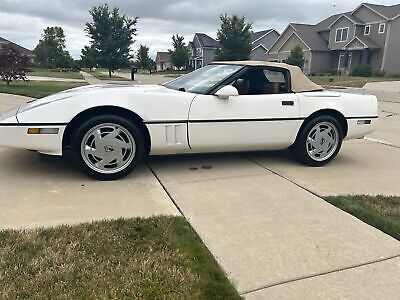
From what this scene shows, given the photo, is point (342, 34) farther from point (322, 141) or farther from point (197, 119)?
point (197, 119)

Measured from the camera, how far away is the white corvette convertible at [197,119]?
3590 millimetres

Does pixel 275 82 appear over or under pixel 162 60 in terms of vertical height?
under

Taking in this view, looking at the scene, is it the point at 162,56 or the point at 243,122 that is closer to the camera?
the point at 243,122

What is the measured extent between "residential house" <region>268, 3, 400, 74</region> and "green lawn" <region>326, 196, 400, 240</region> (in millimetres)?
40871

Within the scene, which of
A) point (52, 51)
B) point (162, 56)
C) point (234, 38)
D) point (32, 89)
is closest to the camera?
point (32, 89)

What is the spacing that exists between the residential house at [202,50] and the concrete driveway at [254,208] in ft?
192

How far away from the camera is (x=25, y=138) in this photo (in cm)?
349

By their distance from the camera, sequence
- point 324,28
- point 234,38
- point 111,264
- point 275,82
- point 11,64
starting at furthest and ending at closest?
point 324,28 → point 234,38 → point 11,64 → point 275,82 → point 111,264

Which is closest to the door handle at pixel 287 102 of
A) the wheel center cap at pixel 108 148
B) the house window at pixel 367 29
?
the wheel center cap at pixel 108 148

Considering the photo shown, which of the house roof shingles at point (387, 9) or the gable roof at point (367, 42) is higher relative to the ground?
the house roof shingles at point (387, 9)

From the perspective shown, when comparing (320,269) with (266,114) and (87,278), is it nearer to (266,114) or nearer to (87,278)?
(87,278)

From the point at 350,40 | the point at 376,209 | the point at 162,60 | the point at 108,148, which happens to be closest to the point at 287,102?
the point at 376,209

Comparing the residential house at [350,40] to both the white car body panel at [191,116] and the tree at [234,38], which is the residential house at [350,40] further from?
the white car body panel at [191,116]

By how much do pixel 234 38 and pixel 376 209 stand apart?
34994 mm
